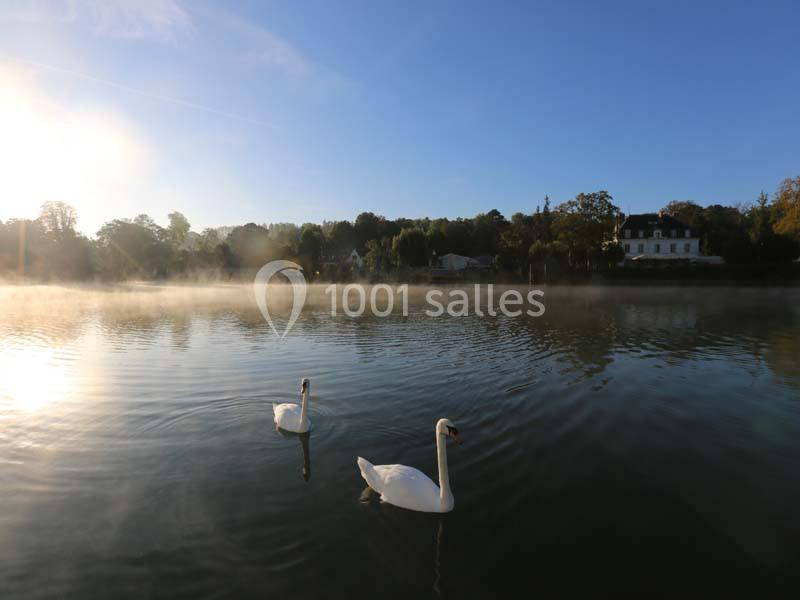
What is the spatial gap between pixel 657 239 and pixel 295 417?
93631 mm

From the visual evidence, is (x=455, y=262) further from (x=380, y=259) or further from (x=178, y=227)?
(x=178, y=227)

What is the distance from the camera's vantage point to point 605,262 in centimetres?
7425

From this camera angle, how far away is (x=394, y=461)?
780 cm

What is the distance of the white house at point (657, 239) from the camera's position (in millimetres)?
83000

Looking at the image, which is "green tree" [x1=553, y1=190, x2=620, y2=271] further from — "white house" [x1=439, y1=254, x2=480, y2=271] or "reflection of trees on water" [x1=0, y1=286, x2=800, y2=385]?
"reflection of trees on water" [x1=0, y1=286, x2=800, y2=385]

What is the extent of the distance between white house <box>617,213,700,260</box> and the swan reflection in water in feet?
280

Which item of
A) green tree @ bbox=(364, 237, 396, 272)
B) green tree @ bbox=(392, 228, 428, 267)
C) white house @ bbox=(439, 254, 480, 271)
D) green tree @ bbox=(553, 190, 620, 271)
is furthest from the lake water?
white house @ bbox=(439, 254, 480, 271)

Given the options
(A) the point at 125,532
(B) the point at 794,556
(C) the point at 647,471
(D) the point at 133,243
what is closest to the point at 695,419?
(C) the point at 647,471

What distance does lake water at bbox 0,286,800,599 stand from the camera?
5.04 m

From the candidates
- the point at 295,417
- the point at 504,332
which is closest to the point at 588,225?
the point at 504,332

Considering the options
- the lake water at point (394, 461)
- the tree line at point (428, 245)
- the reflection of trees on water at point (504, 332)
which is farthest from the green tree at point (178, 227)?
the lake water at point (394, 461)

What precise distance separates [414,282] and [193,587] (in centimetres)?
7654

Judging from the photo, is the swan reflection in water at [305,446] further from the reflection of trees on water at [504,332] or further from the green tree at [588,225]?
the green tree at [588,225]

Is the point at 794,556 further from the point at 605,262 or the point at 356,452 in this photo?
the point at 605,262
